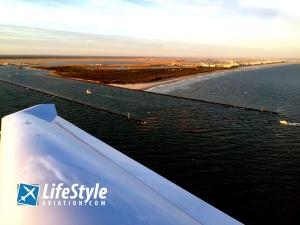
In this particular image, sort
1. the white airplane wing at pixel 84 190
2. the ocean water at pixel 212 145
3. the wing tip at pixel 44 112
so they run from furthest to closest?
the ocean water at pixel 212 145 < the wing tip at pixel 44 112 < the white airplane wing at pixel 84 190

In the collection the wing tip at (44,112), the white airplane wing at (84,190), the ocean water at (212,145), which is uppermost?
the wing tip at (44,112)

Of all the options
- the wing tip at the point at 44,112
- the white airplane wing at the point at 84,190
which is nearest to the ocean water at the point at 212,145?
the wing tip at the point at 44,112

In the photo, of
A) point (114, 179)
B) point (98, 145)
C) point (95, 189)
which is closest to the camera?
point (95, 189)

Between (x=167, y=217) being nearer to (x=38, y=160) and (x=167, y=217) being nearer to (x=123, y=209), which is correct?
(x=123, y=209)

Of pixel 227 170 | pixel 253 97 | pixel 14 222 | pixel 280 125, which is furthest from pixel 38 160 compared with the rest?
pixel 253 97

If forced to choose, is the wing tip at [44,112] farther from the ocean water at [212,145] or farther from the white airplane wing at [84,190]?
the ocean water at [212,145]

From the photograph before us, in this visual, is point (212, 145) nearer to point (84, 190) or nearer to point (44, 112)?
point (44, 112)
